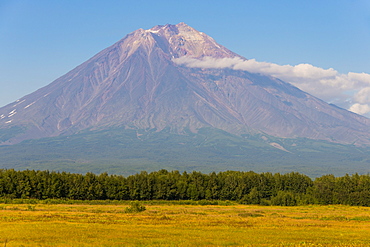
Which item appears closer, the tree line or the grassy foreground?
the grassy foreground

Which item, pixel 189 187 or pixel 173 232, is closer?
pixel 173 232

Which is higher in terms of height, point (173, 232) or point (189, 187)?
point (189, 187)

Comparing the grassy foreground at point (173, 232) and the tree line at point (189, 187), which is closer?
the grassy foreground at point (173, 232)

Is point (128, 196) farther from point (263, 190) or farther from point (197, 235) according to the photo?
point (197, 235)

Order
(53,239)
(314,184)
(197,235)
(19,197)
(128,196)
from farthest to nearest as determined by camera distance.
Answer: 1. (314,184)
2. (128,196)
3. (19,197)
4. (197,235)
5. (53,239)

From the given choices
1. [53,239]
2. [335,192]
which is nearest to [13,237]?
[53,239]

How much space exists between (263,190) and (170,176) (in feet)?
60.6

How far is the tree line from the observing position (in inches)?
3622

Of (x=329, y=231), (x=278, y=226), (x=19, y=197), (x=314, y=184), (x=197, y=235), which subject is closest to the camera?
(x=197, y=235)

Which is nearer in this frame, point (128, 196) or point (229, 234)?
point (229, 234)

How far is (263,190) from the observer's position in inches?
4028

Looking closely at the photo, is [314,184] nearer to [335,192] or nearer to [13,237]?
[335,192]

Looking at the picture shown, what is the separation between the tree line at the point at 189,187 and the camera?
92.0 metres

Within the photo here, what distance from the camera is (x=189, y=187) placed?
3994 inches
